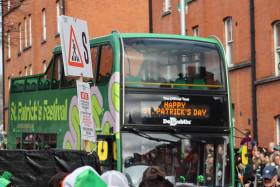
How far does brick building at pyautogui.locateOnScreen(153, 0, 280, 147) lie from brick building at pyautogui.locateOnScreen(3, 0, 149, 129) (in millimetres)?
12902

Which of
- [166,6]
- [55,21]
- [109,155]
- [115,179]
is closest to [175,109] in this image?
[109,155]

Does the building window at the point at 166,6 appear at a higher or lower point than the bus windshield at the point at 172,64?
higher

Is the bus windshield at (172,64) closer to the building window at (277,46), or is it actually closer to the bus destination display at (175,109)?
the bus destination display at (175,109)

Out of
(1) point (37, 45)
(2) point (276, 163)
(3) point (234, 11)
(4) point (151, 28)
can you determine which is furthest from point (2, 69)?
(2) point (276, 163)

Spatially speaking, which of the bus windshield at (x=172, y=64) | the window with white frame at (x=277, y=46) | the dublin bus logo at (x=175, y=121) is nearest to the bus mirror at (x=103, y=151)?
the bus windshield at (x=172, y=64)

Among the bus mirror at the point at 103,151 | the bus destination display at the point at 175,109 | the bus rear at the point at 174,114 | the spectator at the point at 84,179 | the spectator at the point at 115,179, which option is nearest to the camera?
the spectator at the point at 84,179

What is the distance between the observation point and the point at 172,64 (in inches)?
620

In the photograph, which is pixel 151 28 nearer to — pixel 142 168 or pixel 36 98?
pixel 36 98

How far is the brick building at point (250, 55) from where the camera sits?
2641 centimetres

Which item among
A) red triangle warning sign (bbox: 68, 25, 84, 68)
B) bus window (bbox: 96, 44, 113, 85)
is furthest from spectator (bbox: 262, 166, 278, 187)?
bus window (bbox: 96, 44, 113, 85)

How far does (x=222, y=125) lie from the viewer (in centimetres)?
1552

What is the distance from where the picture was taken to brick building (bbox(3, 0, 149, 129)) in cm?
4362

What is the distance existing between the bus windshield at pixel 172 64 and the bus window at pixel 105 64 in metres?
→ 0.40

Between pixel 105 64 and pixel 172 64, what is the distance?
1.49 metres
